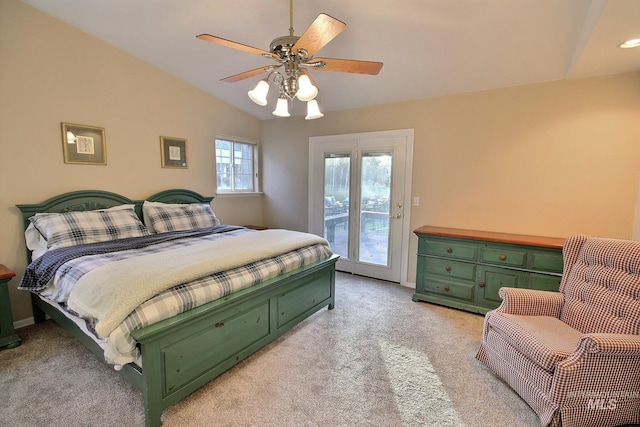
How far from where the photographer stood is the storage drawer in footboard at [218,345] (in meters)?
1.77

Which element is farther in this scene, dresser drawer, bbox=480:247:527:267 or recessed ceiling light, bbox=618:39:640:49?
dresser drawer, bbox=480:247:527:267

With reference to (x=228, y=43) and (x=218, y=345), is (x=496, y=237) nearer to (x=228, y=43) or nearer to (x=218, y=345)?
(x=218, y=345)

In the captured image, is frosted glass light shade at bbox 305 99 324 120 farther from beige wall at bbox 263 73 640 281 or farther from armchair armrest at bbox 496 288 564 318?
armchair armrest at bbox 496 288 564 318

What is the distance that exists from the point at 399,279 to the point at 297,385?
231cm

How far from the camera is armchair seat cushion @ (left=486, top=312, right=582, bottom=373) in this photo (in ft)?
5.58

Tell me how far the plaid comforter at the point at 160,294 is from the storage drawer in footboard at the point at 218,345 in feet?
0.60

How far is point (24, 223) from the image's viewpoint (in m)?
2.73

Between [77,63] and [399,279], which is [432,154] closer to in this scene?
[399,279]

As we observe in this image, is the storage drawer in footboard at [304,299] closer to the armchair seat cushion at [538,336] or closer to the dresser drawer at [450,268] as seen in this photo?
the dresser drawer at [450,268]

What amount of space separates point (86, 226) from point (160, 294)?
1657mm

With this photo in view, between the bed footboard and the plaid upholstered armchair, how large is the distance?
155cm

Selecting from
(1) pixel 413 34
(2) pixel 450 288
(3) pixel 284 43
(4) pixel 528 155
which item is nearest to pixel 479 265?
(2) pixel 450 288

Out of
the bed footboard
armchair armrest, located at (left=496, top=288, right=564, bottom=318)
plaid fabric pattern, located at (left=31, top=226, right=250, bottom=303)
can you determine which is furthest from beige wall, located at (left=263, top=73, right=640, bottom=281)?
plaid fabric pattern, located at (left=31, top=226, right=250, bottom=303)

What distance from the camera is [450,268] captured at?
10.7 ft
